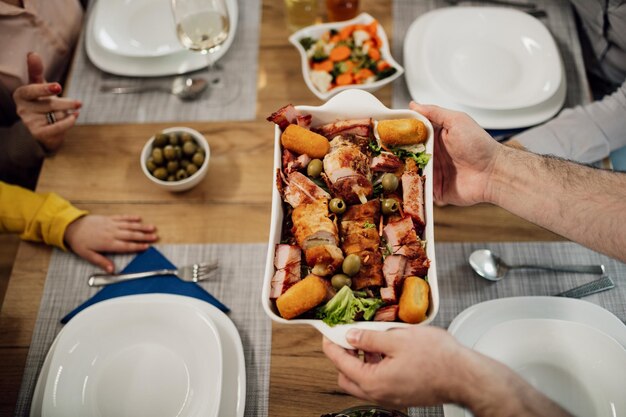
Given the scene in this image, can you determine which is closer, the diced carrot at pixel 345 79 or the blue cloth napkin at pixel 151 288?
the blue cloth napkin at pixel 151 288

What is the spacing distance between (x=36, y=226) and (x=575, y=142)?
1840mm

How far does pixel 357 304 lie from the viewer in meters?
1.10

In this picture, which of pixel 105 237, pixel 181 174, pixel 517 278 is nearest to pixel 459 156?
pixel 517 278

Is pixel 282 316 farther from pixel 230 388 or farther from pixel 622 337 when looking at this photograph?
pixel 622 337

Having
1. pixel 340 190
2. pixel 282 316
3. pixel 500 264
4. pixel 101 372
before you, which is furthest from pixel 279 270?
pixel 500 264

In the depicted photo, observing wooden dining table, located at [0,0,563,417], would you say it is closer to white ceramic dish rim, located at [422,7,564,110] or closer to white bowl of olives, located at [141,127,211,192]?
white bowl of olives, located at [141,127,211,192]

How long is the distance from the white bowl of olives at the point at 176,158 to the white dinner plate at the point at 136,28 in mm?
397

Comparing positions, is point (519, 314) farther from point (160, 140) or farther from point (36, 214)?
point (36, 214)

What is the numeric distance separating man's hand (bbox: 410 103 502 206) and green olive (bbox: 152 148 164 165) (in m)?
0.84

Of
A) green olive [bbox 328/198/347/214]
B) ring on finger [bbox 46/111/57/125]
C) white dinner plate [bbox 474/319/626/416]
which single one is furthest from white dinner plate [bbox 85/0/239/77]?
white dinner plate [bbox 474/319/626/416]

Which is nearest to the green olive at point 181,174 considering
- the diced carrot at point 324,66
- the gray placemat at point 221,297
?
the gray placemat at point 221,297

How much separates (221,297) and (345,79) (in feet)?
2.82

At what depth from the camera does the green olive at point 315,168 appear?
4.09ft

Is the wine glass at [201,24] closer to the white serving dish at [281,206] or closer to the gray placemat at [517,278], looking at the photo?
the white serving dish at [281,206]
